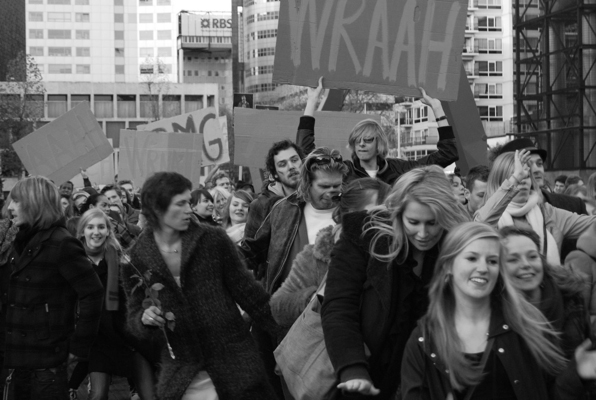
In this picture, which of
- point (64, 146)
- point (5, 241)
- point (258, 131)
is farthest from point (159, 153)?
point (5, 241)

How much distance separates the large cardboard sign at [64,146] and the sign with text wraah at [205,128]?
3.21 meters

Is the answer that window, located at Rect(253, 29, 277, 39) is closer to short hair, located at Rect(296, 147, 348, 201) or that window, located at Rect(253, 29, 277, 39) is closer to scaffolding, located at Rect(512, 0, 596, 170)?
scaffolding, located at Rect(512, 0, 596, 170)

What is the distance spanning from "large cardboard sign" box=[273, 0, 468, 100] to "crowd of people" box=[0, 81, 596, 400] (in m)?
0.81

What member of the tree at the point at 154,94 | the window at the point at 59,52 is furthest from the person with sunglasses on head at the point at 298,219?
the window at the point at 59,52

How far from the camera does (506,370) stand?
353 cm

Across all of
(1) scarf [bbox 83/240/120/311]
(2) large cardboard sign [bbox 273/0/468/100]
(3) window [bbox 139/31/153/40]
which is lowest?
(1) scarf [bbox 83/240/120/311]

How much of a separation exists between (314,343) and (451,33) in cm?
484

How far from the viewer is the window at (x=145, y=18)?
131m

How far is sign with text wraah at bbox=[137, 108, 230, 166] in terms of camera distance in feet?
58.6

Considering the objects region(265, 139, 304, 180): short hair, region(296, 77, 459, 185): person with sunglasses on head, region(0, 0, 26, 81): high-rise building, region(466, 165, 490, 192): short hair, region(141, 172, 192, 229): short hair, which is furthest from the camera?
region(0, 0, 26, 81): high-rise building

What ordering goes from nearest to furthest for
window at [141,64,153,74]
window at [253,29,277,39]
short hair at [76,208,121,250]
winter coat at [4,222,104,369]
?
winter coat at [4,222,104,369], short hair at [76,208,121,250], window at [253,29,277,39], window at [141,64,153,74]

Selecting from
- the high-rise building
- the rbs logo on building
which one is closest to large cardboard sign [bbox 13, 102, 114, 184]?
the high-rise building

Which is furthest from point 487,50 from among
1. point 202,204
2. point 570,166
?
point 202,204

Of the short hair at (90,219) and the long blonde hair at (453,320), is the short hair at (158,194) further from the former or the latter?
the short hair at (90,219)
